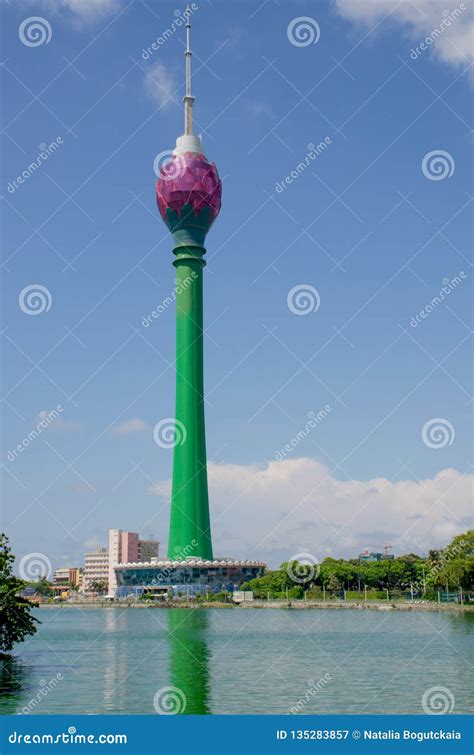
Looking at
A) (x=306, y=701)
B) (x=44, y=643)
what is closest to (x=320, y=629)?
(x=44, y=643)

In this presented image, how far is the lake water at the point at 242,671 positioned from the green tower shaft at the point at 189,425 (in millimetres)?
46734

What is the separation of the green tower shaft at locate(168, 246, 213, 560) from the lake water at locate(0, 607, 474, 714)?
46.7 m

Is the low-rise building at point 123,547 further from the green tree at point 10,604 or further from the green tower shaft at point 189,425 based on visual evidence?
the green tree at point 10,604

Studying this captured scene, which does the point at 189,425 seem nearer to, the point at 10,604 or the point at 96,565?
the point at 10,604

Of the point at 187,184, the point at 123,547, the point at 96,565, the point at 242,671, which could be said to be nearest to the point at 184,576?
the point at 187,184

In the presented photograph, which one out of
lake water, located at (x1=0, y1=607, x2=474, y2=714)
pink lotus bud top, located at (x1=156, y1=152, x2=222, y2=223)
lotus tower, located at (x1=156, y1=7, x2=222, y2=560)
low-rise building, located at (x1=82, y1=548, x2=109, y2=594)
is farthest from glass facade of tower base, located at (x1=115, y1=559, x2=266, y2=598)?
low-rise building, located at (x1=82, y1=548, x2=109, y2=594)

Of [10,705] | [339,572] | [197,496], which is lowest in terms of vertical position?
[10,705]

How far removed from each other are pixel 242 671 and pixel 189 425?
231 feet

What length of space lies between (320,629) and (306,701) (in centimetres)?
3051

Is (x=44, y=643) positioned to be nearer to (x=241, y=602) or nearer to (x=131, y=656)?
(x=131, y=656)

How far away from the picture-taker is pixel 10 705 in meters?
24.7

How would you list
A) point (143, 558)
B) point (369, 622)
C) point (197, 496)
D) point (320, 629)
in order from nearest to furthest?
point (320, 629), point (369, 622), point (197, 496), point (143, 558)

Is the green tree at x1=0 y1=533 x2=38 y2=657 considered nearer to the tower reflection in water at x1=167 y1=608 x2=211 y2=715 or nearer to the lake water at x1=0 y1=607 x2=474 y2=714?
the lake water at x1=0 y1=607 x2=474 y2=714
